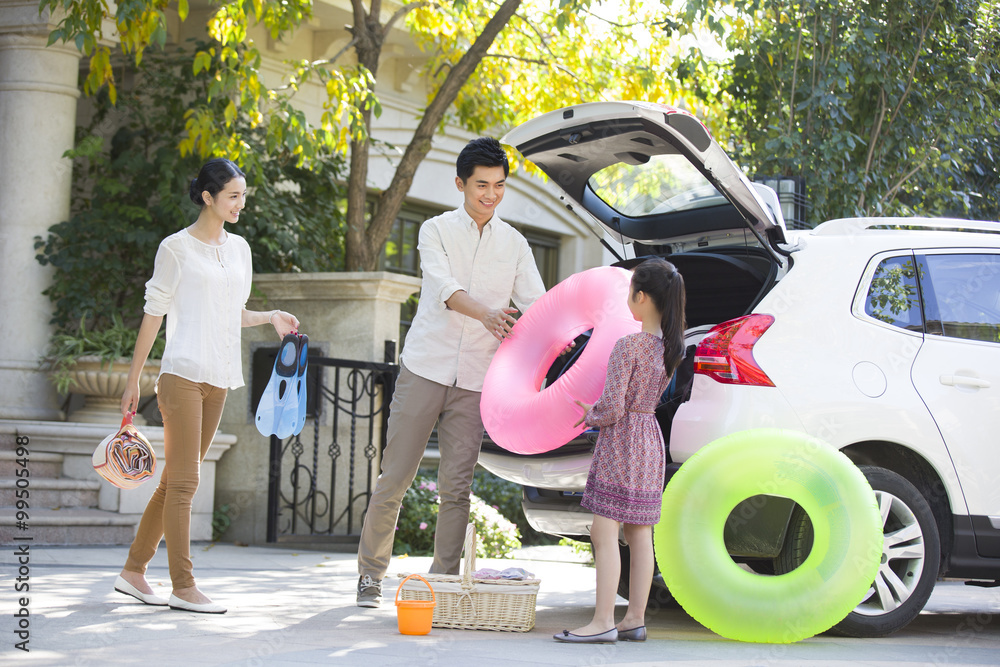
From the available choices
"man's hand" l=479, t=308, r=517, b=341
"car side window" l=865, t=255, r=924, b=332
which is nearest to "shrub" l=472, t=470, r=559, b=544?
"man's hand" l=479, t=308, r=517, b=341

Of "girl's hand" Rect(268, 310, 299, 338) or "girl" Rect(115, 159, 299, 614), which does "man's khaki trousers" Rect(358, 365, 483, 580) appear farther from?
"girl" Rect(115, 159, 299, 614)

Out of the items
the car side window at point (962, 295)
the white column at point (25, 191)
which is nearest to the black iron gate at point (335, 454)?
the white column at point (25, 191)

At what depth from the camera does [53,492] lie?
7.23 m

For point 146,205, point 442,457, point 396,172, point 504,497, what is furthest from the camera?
point 504,497

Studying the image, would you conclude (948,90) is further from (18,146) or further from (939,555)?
(18,146)

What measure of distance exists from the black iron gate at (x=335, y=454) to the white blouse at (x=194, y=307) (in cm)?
307

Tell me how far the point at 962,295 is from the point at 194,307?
11.0 feet

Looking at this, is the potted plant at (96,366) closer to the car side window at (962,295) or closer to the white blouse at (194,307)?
the white blouse at (194,307)

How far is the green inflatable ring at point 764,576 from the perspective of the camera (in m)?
3.90

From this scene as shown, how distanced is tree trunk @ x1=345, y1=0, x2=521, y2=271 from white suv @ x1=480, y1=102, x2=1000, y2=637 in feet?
12.3

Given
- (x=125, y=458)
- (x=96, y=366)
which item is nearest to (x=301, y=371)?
(x=125, y=458)

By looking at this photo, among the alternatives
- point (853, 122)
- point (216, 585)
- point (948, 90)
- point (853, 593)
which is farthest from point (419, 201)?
point (853, 593)

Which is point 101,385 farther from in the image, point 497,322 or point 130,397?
point 497,322

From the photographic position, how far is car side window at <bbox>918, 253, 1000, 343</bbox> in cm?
454
